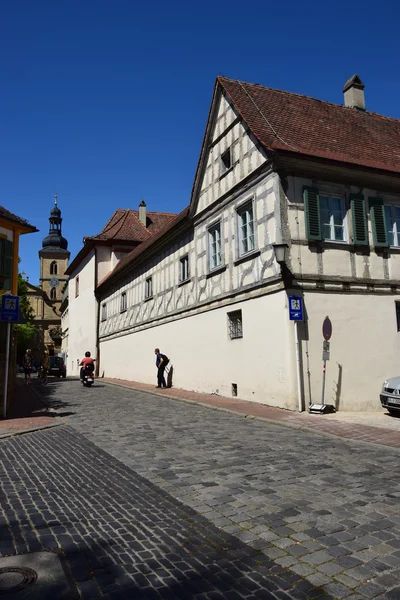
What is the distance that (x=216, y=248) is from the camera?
16.1 metres

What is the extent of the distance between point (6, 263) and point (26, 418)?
742cm

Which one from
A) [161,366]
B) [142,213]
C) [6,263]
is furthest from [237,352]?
[142,213]

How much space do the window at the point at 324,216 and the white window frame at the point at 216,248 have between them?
386 centimetres

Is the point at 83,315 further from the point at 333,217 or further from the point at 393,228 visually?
the point at 393,228

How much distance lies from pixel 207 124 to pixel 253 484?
1391 cm

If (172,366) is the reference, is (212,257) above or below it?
above

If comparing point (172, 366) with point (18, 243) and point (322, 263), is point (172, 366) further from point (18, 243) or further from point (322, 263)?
point (322, 263)

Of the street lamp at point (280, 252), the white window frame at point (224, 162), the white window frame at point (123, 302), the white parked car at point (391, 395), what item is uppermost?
the white window frame at point (224, 162)

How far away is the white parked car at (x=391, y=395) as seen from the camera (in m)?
10.7

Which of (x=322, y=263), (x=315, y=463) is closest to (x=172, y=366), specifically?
(x=322, y=263)

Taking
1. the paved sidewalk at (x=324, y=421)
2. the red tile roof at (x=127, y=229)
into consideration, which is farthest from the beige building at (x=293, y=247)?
the red tile roof at (x=127, y=229)

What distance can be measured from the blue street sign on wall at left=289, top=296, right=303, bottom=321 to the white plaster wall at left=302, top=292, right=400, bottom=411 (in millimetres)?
418

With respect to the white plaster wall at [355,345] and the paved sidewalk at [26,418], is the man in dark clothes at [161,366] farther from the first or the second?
the white plaster wall at [355,345]

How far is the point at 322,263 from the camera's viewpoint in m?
12.4
